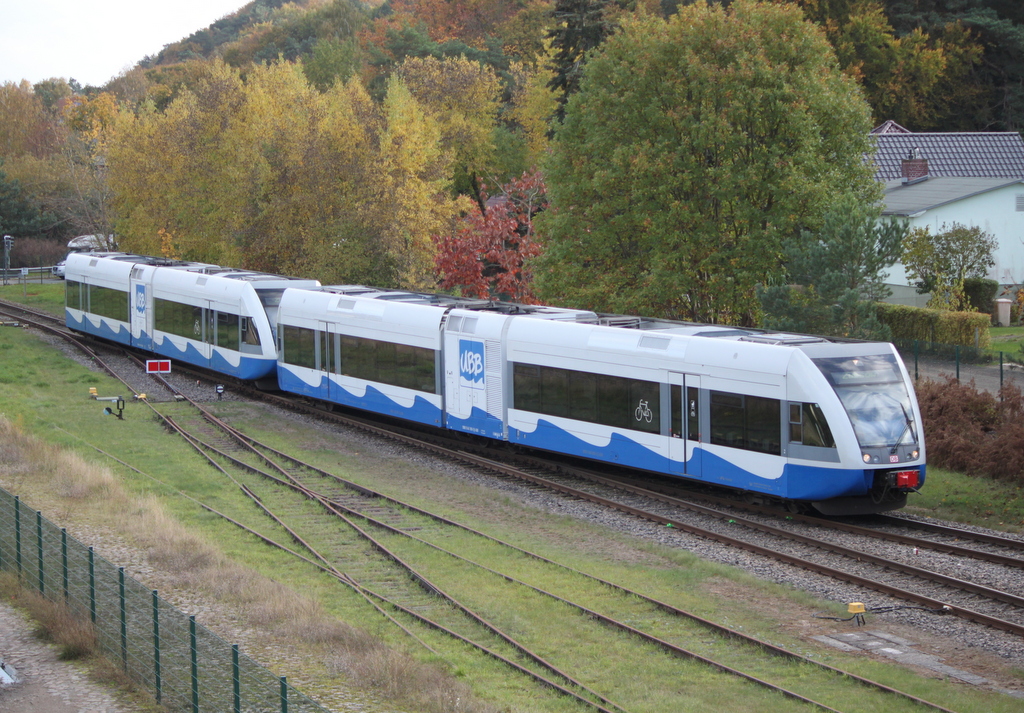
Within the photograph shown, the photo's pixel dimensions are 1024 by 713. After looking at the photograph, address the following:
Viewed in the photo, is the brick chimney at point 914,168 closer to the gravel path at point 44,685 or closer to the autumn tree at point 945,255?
the autumn tree at point 945,255

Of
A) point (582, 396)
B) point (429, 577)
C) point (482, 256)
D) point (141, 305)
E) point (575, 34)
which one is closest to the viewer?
point (429, 577)

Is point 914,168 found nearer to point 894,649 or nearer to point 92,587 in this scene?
point 894,649

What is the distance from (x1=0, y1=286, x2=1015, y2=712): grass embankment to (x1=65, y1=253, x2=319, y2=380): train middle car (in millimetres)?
4230

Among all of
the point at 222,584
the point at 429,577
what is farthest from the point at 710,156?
the point at 222,584

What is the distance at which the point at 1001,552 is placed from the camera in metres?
16.5

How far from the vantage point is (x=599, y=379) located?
20.9 m

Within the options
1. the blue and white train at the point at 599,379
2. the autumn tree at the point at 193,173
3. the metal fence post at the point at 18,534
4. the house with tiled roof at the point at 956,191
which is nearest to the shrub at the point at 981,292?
the house with tiled roof at the point at 956,191

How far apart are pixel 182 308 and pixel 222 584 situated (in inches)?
861

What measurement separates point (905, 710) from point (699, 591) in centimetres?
436

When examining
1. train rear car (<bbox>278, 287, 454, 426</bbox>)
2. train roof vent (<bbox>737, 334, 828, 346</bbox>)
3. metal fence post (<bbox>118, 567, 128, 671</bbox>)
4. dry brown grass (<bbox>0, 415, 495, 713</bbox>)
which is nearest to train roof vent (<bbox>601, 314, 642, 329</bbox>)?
train roof vent (<bbox>737, 334, 828, 346</bbox>)

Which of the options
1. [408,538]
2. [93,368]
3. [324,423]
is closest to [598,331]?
[408,538]

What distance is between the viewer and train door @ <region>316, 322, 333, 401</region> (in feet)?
93.2

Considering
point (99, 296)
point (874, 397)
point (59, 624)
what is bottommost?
point (59, 624)

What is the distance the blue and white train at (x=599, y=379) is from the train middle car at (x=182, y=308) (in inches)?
3.3
